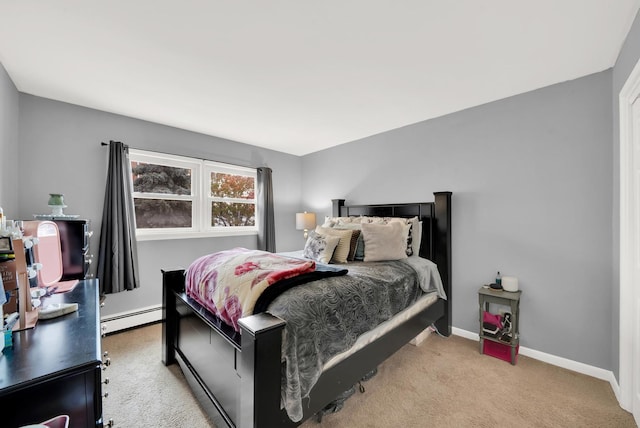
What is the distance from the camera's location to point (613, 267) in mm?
1955

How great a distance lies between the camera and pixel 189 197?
353 cm

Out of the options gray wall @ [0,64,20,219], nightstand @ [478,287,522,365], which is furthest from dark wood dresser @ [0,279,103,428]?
nightstand @ [478,287,522,365]

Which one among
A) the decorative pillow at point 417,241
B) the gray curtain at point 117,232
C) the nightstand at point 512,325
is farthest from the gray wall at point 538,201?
the gray curtain at point 117,232

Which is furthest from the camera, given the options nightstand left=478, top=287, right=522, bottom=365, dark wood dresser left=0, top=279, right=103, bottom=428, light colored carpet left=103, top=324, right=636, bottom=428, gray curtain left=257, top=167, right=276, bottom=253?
gray curtain left=257, top=167, right=276, bottom=253

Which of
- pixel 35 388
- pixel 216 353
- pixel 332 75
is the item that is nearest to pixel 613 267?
pixel 332 75

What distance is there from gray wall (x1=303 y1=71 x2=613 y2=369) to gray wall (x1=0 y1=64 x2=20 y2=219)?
3739 mm

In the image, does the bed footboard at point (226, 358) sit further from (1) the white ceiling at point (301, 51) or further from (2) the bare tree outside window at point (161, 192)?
(1) the white ceiling at point (301, 51)

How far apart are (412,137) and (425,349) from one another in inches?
91.1

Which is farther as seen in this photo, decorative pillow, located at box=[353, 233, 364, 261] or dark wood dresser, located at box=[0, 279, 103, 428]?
decorative pillow, located at box=[353, 233, 364, 261]

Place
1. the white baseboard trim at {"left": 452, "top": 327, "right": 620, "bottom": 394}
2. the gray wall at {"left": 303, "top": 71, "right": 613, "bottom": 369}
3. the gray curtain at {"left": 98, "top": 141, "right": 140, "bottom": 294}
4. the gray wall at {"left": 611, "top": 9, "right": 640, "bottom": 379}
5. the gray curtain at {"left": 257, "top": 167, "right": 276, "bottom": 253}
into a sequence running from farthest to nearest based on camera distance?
the gray curtain at {"left": 257, "top": 167, "right": 276, "bottom": 253} → the gray curtain at {"left": 98, "top": 141, "right": 140, "bottom": 294} → the gray wall at {"left": 303, "top": 71, "right": 613, "bottom": 369} → the white baseboard trim at {"left": 452, "top": 327, "right": 620, "bottom": 394} → the gray wall at {"left": 611, "top": 9, "right": 640, "bottom": 379}

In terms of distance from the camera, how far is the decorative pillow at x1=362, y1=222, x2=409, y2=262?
8.24 feet

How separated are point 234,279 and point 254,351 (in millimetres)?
604

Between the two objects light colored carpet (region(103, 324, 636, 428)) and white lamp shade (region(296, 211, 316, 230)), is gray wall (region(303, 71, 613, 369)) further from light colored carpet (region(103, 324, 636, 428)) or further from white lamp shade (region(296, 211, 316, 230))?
white lamp shade (region(296, 211, 316, 230))

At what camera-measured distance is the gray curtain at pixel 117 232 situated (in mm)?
2762
